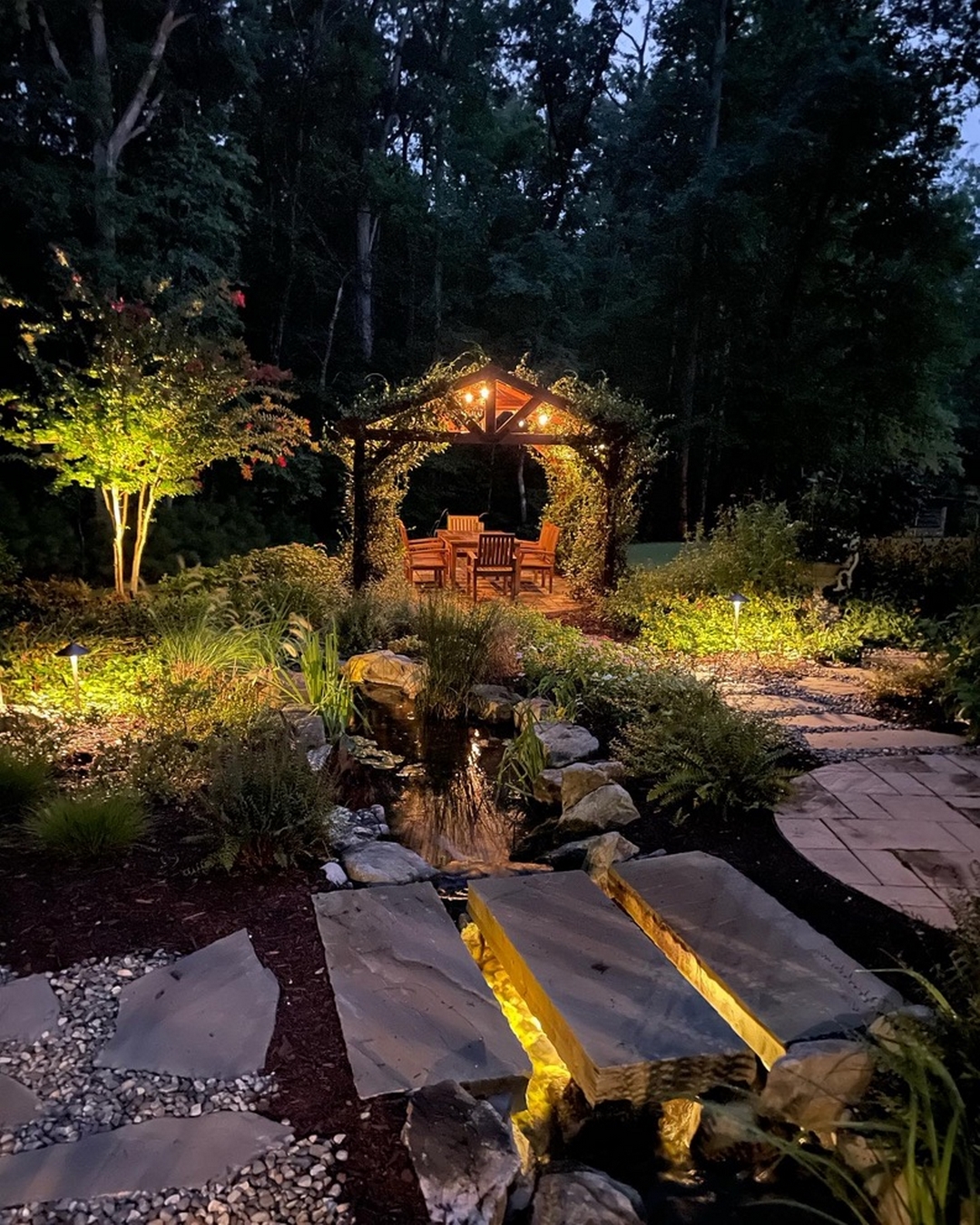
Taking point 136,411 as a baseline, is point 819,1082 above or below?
below

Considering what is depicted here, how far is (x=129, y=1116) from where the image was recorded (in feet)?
6.28

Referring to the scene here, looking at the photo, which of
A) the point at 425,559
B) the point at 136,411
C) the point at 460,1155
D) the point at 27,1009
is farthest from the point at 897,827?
the point at 425,559

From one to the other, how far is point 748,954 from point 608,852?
0.89 meters

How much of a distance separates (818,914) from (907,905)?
13.0 inches

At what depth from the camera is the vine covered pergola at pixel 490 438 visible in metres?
8.86

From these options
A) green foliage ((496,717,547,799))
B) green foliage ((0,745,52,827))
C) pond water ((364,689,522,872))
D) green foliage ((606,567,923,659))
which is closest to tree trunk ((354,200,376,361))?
green foliage ((606,567,923,659))

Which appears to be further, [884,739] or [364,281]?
[364,281]

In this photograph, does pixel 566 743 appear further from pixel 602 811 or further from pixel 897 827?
pixel 897 827

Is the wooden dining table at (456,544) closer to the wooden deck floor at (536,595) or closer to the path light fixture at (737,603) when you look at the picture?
the wooden deck floor at (536,595)

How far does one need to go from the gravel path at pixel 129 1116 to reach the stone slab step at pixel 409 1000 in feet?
0.81

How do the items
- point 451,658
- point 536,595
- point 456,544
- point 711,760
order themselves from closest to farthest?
point 711,760
point 451,658
point 456,544
point 536,595

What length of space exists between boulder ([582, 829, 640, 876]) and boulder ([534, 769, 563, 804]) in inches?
33.7

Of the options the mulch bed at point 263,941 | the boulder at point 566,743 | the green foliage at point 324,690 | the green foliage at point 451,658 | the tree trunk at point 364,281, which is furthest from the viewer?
the tree trunk at point 364,281

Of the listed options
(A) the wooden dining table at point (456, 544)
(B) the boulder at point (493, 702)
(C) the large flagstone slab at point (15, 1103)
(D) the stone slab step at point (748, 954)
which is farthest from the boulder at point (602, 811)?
(A) the wooden dining table at point (456, 544)
